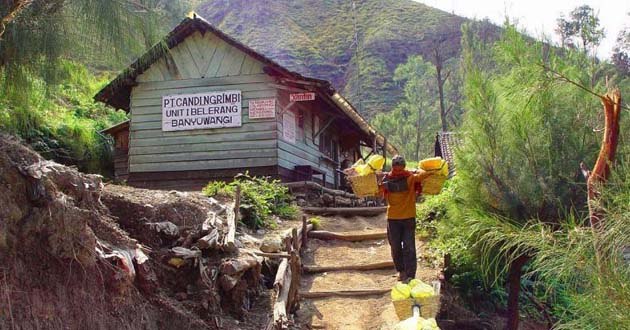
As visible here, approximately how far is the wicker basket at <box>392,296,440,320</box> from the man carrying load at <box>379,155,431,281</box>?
2619 mm

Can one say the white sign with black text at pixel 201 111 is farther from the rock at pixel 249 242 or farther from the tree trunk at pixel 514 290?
the tree trunk at pixel 514 290

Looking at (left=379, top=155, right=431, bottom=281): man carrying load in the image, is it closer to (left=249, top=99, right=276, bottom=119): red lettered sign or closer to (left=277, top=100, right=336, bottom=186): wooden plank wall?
(left=277, top=100, right=336, bottom=186): wooden plank wall

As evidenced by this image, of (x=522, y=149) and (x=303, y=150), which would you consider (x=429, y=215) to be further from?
(x=303, y=150)

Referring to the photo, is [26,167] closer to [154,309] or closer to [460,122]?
[154,309]

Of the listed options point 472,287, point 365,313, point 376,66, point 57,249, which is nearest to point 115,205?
point 57,249

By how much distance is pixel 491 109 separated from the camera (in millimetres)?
5684

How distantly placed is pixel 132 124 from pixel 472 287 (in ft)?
31.9

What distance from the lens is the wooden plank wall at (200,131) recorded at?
13.8 m

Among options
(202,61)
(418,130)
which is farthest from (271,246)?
(418,130)

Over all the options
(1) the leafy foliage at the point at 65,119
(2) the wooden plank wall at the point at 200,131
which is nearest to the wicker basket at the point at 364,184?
(1) the leafy foliage at the point at 65,119

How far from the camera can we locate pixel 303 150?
1570 centimetres

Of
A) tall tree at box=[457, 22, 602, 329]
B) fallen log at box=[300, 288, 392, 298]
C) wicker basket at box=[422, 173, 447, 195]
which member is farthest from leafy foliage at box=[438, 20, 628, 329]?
fallen log at box=[300, 288, 392, 298]

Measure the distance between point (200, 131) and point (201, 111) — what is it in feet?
1.63

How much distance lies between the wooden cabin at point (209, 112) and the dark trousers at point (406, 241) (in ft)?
22.2
